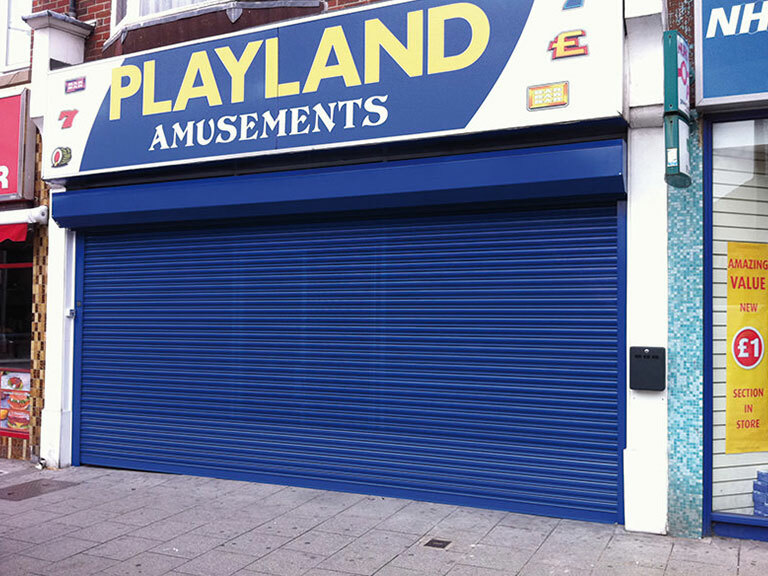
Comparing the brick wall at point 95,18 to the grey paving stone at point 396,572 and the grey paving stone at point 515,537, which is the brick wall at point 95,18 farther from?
the grey paving stone at point 515,537

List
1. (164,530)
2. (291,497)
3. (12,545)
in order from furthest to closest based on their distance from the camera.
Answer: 1. (291,497)
2. (164,530)
3. (12,545)

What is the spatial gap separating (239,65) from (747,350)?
213 inches

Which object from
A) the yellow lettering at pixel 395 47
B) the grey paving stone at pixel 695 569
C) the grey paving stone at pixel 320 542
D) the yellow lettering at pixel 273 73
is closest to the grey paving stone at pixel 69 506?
the grey paving stone at pixel 320 542

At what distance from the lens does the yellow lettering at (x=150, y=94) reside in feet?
25.0

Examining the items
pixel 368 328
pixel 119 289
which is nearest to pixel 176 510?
pixel 368 328

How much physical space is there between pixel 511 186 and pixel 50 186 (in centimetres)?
578

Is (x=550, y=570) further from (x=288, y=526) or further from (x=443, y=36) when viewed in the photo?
(x=443, y=36)

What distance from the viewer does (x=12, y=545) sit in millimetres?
5668

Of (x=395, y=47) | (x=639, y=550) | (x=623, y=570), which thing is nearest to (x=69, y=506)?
(x=623, y=570)

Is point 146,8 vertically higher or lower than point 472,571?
higher

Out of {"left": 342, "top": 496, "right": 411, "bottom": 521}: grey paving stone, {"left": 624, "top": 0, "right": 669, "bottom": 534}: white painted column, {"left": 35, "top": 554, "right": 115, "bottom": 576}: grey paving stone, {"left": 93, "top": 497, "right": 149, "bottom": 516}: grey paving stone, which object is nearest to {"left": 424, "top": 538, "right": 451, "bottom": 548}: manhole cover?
{"left": 342, "top": 496, "right": 411, "bottom": 521}: grey paving stone

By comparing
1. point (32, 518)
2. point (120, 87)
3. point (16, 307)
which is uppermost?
point (120, 87)

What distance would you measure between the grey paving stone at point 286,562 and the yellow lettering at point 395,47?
411 cm

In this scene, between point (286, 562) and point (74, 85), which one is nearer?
point (286, 562)
